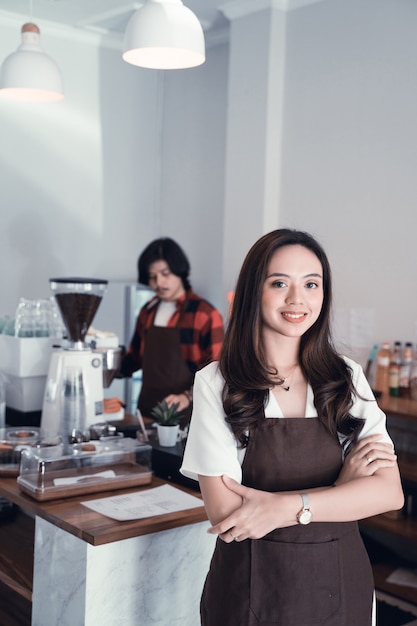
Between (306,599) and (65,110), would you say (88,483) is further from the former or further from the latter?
(65,110)

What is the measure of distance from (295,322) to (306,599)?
2.08 feet

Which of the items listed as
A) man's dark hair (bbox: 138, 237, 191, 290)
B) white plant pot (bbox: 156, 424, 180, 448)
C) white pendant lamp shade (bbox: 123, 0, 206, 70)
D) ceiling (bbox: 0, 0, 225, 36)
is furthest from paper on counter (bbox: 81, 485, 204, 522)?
ceiling (bbox: 0, 0, 225, 36)

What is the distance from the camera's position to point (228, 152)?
493cm

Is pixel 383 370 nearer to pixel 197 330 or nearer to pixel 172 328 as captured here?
pixel 197 330

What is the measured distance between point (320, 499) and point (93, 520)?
717mm

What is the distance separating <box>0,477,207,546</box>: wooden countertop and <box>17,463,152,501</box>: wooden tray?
2 cm

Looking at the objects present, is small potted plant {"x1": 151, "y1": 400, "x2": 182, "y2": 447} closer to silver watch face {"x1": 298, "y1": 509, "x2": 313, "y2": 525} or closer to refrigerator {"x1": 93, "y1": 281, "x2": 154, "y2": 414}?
silver watch face {"x1": 298, "y1": 509, "x2": 313, "y2": 525}

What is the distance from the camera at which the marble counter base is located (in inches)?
76.7

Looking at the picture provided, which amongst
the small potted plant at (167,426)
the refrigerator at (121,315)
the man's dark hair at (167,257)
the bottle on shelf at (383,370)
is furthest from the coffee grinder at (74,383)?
the refrigerator at (121,315)

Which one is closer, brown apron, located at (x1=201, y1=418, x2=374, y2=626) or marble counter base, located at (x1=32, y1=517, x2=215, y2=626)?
brown apron, located at (x1=201, y1=418, x2=374, y2=626)

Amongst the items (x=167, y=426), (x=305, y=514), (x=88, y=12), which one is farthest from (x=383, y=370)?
(x=88, y=12)

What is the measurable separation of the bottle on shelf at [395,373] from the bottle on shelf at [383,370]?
2 centimetres

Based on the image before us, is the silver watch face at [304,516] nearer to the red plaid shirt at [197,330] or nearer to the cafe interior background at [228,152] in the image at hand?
the red plaid shirt at [197,330]

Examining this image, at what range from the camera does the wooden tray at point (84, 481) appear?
2203 mm
